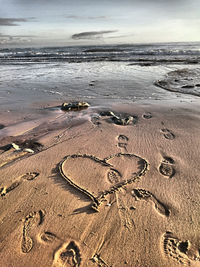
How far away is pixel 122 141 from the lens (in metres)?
3.70

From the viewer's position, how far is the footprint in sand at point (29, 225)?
1891 millimetres

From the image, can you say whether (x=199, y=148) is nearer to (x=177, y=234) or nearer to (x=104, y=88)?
(x=177, y=234)

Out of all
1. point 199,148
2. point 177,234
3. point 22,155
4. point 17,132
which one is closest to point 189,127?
point 199,148

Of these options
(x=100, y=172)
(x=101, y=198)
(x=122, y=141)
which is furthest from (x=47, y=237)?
(x=122, y=141)

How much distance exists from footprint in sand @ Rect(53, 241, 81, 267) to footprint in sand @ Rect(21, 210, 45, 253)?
1.03 feet

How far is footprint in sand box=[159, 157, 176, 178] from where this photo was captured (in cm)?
280

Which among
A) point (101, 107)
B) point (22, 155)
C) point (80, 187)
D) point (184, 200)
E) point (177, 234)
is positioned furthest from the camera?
point (101, 107)

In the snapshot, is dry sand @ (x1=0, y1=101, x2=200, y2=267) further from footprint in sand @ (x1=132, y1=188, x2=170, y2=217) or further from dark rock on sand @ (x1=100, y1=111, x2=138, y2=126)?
dark rock on sand @ (x1=100, y1=111, x2=138, y2=126)

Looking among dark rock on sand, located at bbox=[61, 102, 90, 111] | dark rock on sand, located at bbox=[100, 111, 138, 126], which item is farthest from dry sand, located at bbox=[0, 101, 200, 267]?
dark rock on sand, located at bbox=[61, 102, 90, 111]

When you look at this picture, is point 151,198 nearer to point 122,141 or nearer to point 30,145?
point 122,141

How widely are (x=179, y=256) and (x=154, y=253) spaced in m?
0.24

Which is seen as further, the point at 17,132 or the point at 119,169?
the point at 17,132

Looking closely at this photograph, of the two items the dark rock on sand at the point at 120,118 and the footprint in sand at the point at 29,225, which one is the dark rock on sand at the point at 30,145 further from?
the dark rock on sand at the point at 120,118

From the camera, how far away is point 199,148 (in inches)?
134
